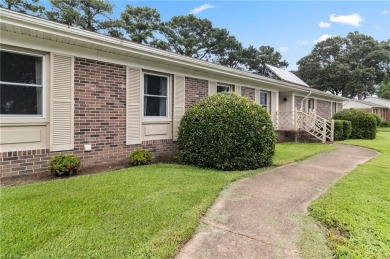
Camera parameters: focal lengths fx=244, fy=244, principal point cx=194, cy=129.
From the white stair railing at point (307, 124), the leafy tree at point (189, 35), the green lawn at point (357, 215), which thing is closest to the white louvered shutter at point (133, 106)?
the green lawn at point (357, 215)

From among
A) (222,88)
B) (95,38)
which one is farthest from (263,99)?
(95,38)

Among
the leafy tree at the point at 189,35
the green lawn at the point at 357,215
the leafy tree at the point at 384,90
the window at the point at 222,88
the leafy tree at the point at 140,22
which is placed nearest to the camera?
the green lawn at the point at 357,215

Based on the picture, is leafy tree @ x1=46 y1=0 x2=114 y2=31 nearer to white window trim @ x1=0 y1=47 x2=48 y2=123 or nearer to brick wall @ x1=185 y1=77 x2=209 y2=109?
brick wall @ x1=185 y1=77 x2=209 y2=109

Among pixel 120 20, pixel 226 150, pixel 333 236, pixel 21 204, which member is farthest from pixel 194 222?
pixel 120 20

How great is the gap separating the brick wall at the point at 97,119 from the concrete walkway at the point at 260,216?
3.35 meters

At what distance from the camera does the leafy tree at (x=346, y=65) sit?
119 feet

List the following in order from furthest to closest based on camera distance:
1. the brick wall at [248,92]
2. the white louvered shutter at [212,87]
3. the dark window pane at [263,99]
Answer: the dark window pane at [263,99] < the brick wall at [248,92] < the white louvered shutter at [212,87]

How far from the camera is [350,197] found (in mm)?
3928

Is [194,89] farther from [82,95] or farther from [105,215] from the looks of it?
[105,215]

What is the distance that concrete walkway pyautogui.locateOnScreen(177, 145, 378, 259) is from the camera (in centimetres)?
246

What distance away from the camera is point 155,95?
7273 millimetres

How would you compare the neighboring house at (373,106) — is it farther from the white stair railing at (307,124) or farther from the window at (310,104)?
the white stair railing at (307,124)

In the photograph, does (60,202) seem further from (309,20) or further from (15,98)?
(309,20)

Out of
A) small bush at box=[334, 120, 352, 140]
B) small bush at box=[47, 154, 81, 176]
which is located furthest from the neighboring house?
small bush at box=[47, 154, 81, 176]
